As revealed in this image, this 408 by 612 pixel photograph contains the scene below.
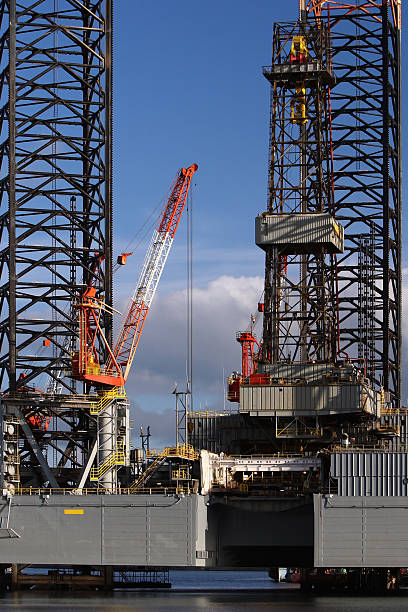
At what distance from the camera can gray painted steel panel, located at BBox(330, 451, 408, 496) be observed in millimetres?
80188

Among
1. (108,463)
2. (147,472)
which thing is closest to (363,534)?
(147,472)

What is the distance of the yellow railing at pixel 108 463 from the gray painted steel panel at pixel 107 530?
7.18m

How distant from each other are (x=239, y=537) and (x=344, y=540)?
8401mm

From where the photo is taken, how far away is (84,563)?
81.6 meters

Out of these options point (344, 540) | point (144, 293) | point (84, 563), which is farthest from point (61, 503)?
point (144, 293)

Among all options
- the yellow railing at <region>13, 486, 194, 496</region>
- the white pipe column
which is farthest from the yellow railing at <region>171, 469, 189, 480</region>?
the white pipe column

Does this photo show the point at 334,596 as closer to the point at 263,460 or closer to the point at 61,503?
the point at 263,460

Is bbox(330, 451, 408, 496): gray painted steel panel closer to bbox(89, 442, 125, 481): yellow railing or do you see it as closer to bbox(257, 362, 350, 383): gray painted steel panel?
bbox(257, 362, 350, 383): gray painted steel panel

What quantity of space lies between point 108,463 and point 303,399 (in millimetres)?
13407

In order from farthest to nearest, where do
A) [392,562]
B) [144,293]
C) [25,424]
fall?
[144,293], [25,424], [392,562]

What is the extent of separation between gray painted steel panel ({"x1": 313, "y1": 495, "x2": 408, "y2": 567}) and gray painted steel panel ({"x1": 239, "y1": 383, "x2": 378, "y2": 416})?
10.2 meters

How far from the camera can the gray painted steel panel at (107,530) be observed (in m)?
80.4

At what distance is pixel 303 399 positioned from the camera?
8931 centimetres

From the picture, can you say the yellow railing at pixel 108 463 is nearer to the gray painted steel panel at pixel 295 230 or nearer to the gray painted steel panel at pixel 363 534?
the gray painted steel panel at pixel 363 534
